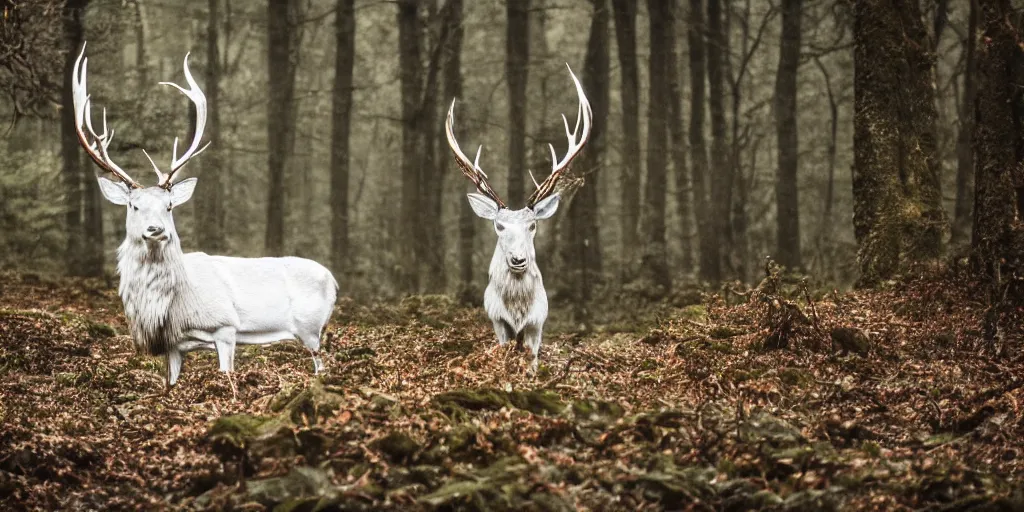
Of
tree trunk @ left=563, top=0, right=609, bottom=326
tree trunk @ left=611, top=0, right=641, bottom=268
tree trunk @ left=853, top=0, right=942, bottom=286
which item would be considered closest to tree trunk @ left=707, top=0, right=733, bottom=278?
tree trunk @ left=611, top=0, right=641, bottom=268

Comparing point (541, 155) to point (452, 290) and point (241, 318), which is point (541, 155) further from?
point (241, 318)

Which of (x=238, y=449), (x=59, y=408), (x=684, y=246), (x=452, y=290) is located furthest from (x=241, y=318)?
(x=684, y=246)

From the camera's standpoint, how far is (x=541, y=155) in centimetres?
2153

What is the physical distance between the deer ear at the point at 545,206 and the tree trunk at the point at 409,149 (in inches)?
445

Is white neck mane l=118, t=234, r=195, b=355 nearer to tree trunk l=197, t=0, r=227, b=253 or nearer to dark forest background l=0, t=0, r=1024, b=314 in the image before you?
dark forest background l=0, t=0, r=1024, b=314

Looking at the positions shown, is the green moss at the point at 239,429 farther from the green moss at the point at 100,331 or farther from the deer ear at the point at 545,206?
the green moss at the point at 100,331

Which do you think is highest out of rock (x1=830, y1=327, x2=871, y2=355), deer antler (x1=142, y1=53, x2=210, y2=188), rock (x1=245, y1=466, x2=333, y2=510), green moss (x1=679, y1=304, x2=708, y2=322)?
deer antler (x1=142, y1=53, x2=210, y2=188)

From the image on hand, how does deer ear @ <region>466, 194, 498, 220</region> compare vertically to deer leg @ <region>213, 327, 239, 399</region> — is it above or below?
above

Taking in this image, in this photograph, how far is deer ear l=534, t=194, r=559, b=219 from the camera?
29.2 ft

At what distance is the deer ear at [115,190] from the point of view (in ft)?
27.2

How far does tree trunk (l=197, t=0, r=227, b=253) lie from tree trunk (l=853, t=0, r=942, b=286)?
1286cm

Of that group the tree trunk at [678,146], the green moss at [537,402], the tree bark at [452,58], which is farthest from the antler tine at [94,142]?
the tree trunk at [678,146]

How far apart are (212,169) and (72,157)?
9.42 feet

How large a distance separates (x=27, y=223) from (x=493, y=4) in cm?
1021
